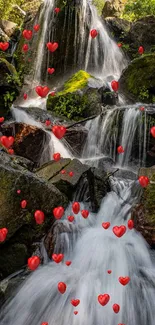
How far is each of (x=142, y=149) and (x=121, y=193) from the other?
2915 millimetres

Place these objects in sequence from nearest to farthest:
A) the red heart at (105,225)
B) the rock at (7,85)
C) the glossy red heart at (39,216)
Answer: the glossy red heart at (39,216), the red heart at (105,225), the rock at (7,85)

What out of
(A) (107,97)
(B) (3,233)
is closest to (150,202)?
(B) (3,233)

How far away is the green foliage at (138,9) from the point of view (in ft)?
69.9

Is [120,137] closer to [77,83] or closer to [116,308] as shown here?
[77,83]

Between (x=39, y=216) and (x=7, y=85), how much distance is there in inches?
229

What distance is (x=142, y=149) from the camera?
981cm

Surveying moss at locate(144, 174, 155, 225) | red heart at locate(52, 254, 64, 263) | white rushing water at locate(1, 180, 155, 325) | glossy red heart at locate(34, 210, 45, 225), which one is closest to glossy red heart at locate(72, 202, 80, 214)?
white rushing water at locate(1, 180, 155, 325)

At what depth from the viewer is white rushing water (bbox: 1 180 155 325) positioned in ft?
14.2

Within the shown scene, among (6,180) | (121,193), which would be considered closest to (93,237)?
(121,193)

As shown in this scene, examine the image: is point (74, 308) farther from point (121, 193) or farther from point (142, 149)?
point (142, 149)

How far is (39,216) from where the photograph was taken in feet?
17.0

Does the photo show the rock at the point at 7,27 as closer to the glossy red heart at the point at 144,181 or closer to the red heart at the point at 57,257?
the glossy red heart at the point at 144,181

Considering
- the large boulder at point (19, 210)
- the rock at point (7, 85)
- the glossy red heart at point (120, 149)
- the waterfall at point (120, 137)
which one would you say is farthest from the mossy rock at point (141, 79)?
the large boulder at point (19, 210)

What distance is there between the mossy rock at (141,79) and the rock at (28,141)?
520cm
